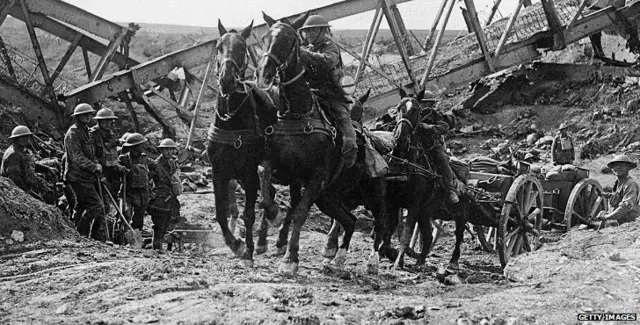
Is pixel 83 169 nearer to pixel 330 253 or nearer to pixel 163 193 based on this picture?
pixel 163 193

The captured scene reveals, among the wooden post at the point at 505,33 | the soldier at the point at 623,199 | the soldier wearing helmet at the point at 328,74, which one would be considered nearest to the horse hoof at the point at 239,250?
the soldier wearing helmet at the point at 328,74

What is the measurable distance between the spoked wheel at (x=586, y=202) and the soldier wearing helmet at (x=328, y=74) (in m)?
6.11

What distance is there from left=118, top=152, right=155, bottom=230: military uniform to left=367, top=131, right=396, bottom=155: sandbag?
11.6 feet

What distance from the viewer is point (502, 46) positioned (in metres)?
19.9

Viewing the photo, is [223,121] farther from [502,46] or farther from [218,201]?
[502,46]

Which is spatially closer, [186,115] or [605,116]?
[186,115]

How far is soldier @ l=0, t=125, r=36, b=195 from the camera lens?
10.9m

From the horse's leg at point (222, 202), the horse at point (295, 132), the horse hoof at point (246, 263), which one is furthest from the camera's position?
the horse's leg at point (222, 202)

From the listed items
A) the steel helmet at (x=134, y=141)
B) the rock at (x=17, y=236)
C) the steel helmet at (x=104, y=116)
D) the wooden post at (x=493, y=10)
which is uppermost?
the wooden post at (x=493, y=10)

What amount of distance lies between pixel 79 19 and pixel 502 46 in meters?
10.4

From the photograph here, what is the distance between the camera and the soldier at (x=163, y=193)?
1193cm

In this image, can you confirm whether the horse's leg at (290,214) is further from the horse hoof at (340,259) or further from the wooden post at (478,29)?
the wooden post at (478,29)

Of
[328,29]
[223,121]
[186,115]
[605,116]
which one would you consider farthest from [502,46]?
[223,121]

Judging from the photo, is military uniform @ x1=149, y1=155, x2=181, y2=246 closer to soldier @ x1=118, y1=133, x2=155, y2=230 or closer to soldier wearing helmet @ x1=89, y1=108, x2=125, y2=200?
soldier @ x1=118, y1=133, x2=155, y2=230
